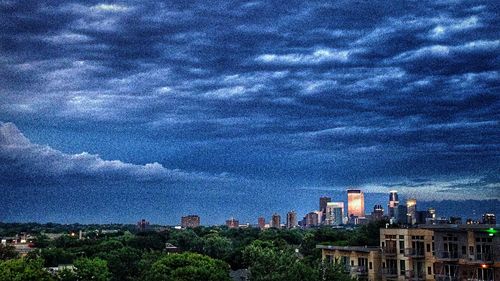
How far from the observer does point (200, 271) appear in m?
77.6

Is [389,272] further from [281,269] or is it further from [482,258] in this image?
[281,269]

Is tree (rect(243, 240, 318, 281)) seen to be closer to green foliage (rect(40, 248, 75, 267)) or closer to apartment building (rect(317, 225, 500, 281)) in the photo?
apartment building (rect(317, 225, 500, 281))

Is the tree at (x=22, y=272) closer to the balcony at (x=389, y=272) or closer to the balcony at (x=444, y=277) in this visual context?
the balcony at (x=389, y=272)

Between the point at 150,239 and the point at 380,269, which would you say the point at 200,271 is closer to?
the point at 380,269

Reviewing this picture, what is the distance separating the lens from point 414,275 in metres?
71.6

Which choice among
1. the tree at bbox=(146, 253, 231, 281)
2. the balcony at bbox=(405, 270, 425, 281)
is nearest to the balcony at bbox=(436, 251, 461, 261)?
the balcony at bbox=(405, 270, 425, 281)

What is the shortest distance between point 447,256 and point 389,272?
923 centimetres

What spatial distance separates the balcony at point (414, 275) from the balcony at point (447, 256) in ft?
12.8

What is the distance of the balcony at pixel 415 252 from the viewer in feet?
233

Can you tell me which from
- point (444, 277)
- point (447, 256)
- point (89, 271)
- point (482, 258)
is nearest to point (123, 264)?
point (89, 271)

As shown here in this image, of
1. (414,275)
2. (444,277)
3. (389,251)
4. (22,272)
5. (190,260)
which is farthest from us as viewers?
(190,260)

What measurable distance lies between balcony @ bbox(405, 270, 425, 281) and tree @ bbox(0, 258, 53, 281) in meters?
45.5

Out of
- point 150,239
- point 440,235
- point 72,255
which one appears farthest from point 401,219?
point 150,239

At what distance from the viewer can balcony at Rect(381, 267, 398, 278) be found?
242 feet
